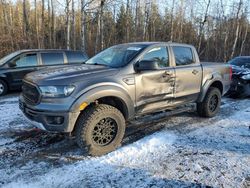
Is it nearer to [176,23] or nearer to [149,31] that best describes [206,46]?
[176,23]

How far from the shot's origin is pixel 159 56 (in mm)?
5504

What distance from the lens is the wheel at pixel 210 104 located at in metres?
6.65

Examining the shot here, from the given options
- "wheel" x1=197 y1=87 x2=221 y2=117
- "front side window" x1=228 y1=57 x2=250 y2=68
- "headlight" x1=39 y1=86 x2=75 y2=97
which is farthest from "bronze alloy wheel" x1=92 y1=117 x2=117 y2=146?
"front side window" x1=228 y1=57 x2=250 y2=68

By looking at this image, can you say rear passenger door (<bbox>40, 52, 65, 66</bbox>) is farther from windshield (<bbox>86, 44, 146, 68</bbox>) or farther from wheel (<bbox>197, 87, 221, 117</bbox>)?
wheel (<bbox>197, 87, 221, 117</bbox>)

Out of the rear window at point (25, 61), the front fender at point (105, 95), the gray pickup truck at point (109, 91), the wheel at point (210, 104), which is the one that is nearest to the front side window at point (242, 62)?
the wheel at point (210, 104)

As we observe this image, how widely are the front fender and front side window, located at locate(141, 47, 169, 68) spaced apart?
0.90 m

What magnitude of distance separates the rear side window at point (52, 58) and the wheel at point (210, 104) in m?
6.03

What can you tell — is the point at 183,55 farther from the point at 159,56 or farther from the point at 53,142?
the point at 53,142

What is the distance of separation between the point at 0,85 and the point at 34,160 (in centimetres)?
634

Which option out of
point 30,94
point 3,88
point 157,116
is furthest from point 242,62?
point 3,88

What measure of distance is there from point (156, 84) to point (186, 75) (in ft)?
3.28

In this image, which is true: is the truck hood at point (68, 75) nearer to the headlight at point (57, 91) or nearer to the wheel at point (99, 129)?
the headlight at point (57, 91)

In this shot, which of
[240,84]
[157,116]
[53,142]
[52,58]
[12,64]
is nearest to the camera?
[53,142]

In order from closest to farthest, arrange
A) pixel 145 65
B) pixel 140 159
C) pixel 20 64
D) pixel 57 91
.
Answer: pixel 57 91, pixel 140 159, pixel 145 65, pixel 20 64
